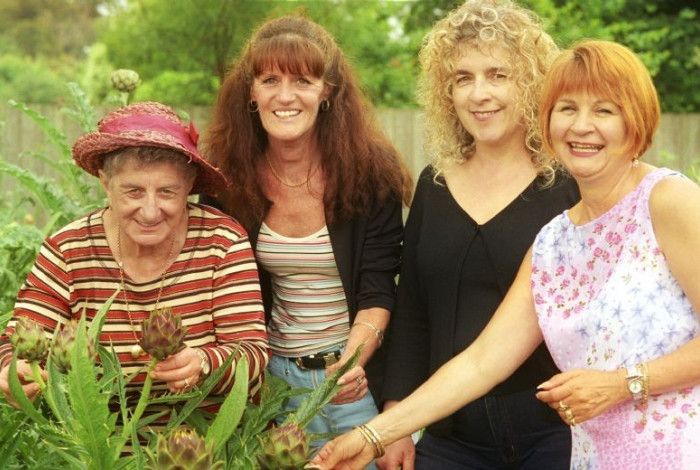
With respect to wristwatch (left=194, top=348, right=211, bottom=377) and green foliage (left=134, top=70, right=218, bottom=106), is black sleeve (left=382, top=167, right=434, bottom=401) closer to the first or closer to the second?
wristwatch (left=194, top=348, right=211, bottom=377)

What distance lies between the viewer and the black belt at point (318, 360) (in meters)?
2.99

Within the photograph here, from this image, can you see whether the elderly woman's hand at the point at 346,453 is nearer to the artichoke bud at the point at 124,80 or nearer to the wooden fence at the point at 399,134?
the artichoke bud at the point at 124,80

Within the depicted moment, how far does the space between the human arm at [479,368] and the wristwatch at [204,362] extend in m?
0.37

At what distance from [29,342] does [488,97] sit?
4.42 feet

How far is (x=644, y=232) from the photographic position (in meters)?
2.14

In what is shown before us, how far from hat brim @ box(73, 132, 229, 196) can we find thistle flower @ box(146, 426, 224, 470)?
1116 mm

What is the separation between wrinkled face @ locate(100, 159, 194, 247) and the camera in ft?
8.08

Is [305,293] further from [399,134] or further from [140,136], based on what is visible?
[399,134]

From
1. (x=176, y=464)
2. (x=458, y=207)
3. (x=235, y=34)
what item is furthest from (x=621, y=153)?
(x=235, y=34)

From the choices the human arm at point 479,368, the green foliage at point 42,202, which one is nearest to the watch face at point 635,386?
the human arm at point 479,368

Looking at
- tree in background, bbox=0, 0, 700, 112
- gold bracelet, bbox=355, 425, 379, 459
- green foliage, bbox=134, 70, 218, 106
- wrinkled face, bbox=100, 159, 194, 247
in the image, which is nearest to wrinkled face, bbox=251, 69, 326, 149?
wrinkled face, bbox=100, 159, 194, 247

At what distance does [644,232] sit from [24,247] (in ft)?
6.47

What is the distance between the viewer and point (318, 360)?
118 inches

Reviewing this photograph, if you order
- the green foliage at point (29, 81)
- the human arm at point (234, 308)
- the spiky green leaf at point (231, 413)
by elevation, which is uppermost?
the green foliage at point (29, 81)
